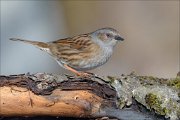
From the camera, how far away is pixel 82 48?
815cm

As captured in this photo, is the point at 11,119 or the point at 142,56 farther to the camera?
the point at 142,56

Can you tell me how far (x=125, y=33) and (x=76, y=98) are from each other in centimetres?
800

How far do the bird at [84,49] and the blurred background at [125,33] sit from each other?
3.40 m

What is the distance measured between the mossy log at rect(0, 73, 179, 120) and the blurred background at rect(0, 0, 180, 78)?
220 inches

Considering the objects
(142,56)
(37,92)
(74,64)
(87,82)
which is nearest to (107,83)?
(87,82)

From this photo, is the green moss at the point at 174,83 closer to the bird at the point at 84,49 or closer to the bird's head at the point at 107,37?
the bird at the point at 84,49

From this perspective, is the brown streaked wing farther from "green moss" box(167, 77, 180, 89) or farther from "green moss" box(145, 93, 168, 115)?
"green moss" box(145, 93, 168, 115)

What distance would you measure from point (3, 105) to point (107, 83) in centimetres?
100

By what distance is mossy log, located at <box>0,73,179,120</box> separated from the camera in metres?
5.55

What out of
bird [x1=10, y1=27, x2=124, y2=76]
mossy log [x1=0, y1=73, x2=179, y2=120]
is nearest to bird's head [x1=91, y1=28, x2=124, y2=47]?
bird [x1=10, y1=27, x2=124, y2=76]

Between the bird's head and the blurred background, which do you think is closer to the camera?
the bird's head

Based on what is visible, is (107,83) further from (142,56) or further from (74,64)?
(142,56)

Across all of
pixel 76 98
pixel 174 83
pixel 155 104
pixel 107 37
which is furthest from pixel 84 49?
pixel 76 98

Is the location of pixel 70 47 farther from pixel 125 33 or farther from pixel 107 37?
pixel 125 33
